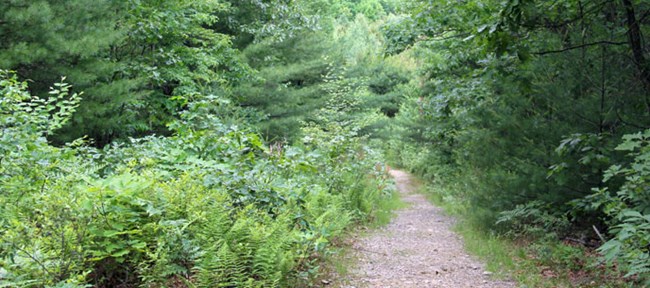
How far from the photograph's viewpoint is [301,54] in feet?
73.1

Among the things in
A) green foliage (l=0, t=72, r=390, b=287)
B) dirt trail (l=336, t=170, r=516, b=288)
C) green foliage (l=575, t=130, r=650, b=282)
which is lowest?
dirt trail (l=336, t=170, r=516, b=288)

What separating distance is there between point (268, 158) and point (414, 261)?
249 cm

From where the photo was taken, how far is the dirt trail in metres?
5.50

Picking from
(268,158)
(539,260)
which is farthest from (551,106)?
(268,158)

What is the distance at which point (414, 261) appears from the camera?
671cm

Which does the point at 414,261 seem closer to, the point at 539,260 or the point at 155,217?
the point at 539,260

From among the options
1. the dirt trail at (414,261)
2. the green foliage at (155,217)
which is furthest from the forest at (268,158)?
the dirt trail at (414,261)

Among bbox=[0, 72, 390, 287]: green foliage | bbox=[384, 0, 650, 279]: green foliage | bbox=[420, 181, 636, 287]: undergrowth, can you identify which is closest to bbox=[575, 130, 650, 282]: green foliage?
bbox=[384, 0, 650, 279]: green foliage

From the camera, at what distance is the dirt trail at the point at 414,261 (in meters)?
5.50

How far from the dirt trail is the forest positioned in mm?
518

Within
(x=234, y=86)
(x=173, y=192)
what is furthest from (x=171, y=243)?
(x=234, y=86)

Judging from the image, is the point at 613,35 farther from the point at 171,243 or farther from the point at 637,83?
the point at 171,243

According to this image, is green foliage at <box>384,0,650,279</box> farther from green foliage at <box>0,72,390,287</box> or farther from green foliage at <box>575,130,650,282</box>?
green foliage at <box>0,72,390,287</box>

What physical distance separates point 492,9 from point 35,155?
519cm
